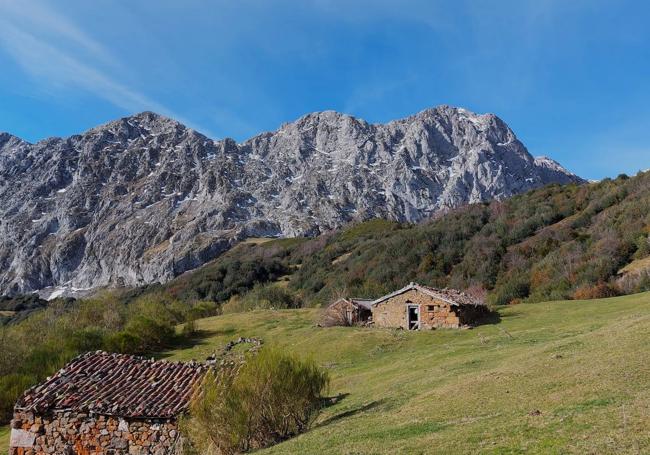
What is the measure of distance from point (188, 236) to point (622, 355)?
190841 millimetres

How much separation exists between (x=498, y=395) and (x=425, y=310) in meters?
26.8

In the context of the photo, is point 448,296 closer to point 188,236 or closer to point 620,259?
point 620,259

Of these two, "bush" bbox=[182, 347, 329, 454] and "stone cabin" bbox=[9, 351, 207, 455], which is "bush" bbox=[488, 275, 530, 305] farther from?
"stone cabin" bbox=[9, 351, 207, 455]

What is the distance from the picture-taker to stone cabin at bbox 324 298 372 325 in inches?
1815

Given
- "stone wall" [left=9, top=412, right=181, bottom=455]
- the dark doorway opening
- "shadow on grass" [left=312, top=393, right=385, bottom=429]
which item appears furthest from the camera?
the dark doorway opening

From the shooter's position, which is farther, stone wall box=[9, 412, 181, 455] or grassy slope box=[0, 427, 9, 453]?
grassy slope box=[0, 427, 9, 453]

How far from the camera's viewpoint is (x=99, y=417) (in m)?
16.0

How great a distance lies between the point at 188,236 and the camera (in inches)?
7726

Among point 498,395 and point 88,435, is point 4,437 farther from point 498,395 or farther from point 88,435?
point 498,395

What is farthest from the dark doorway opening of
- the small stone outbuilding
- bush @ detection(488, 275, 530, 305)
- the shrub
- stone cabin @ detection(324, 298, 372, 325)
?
bush @ detection(488, 275, 530, 305)

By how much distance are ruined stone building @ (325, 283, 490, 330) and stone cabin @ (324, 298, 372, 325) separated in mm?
1870

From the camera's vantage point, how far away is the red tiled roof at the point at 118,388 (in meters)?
16.0

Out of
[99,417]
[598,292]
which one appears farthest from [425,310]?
[99,417]

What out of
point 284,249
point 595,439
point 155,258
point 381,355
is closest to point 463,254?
point 381,355
